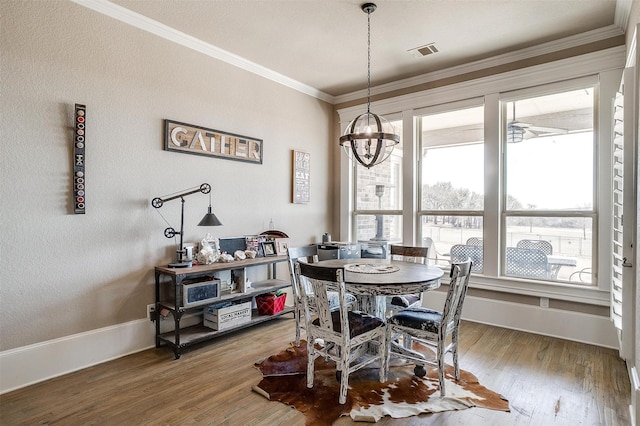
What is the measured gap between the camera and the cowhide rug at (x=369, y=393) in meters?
2.21

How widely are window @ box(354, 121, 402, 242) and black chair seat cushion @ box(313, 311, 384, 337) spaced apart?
2.44m

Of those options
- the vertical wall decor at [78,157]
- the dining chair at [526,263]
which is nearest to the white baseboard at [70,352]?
the vertical wall decor at [78,157]

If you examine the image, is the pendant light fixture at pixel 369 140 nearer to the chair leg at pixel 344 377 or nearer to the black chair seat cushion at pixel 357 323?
the black chair seat cushion at pixel 357 323

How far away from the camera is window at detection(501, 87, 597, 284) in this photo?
354cm

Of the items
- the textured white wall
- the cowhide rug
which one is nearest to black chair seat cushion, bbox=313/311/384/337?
the cowhide rug

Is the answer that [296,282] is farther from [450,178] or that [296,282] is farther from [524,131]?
[524,131]

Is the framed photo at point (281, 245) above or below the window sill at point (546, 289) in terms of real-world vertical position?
above

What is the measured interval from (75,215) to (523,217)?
14.4 ft

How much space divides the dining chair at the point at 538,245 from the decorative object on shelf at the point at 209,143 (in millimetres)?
3197

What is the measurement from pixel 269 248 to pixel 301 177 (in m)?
1.25

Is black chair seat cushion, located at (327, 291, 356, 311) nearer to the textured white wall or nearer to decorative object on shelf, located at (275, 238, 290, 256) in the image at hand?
decorative object on shelf, located at (275, 238, 290, 256)

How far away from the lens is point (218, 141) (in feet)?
12.6

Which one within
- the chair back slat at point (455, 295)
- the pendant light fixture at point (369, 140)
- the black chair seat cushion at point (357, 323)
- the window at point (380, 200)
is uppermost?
the pendant light fixture at point (369, 140)

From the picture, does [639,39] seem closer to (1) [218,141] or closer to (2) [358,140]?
(2) [358,140]
